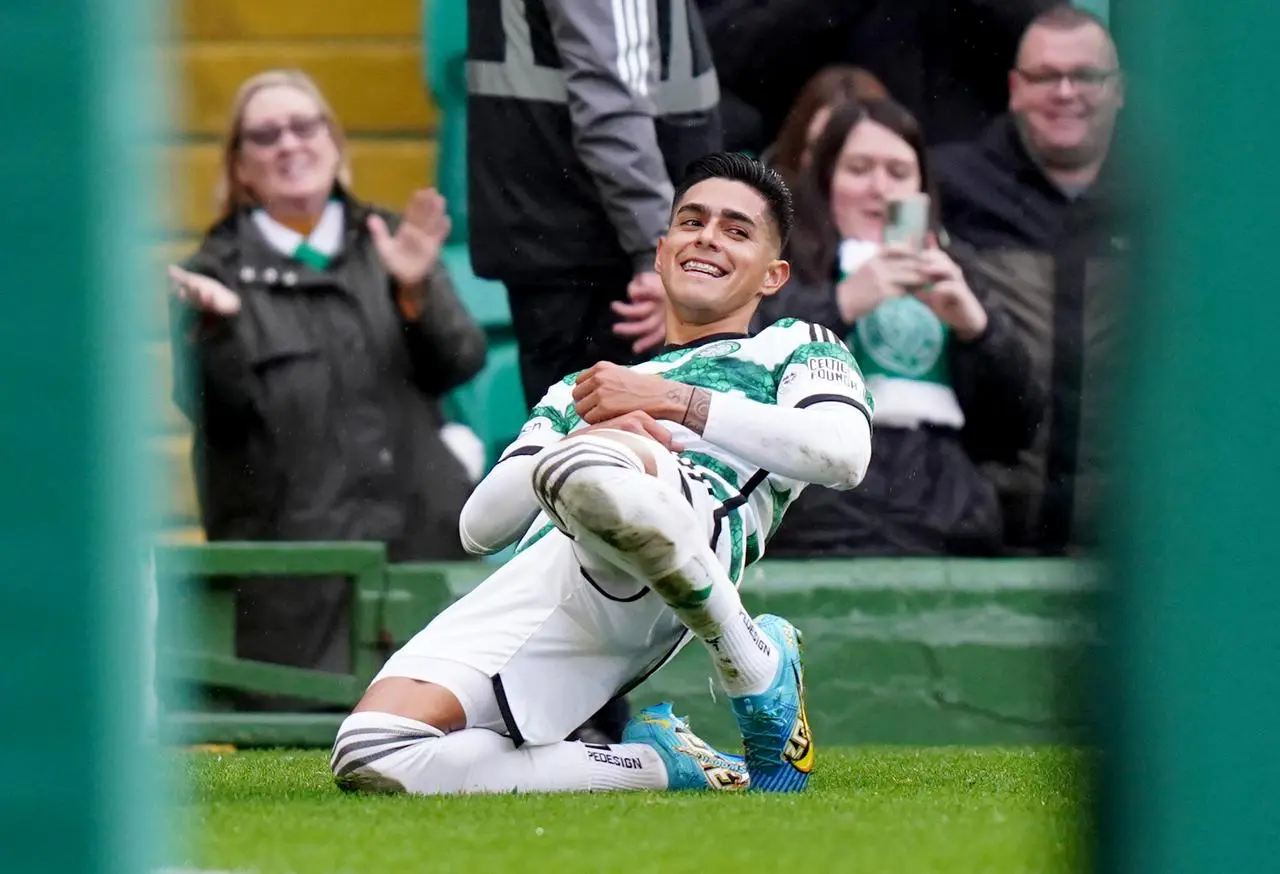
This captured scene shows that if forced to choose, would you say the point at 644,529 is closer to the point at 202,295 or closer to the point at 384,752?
the point at 384,752

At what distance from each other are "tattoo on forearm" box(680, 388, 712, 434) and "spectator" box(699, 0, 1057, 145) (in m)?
2.23

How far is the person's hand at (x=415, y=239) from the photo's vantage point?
5.66 metres

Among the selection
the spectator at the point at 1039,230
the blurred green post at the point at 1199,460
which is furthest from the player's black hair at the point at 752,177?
the blurred green post at the point at 1199,460

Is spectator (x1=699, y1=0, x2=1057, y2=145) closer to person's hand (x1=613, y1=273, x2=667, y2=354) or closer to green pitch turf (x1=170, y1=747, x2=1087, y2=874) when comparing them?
person's hand (x1=613, y1=273, x2=667, y2=354)

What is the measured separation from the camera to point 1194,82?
1116 mm

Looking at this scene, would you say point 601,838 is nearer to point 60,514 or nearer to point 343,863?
point 343,863

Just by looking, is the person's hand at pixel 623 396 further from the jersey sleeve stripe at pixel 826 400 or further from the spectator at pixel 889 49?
the spectator at pixel 889 49

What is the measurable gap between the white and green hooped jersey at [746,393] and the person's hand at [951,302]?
168cm

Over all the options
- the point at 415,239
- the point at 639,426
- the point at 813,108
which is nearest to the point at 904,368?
the point at 813,108

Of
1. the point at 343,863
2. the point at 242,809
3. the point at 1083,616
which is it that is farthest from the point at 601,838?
the point at 1083,616

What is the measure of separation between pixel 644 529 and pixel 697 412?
0.43 metres

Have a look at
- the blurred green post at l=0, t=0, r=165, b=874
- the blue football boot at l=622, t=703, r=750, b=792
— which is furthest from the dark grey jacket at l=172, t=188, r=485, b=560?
the blurred green post at l=0, t=0, r=165, b=874

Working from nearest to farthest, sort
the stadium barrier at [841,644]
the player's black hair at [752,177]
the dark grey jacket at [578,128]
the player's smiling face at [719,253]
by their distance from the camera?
1. the player's smiling face at [719,253]
2. the player's black hair at [752,177]
3. the dark grey jacket at [578,128]
4. the stadium barrier at [841,644]

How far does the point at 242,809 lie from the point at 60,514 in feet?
7.45
